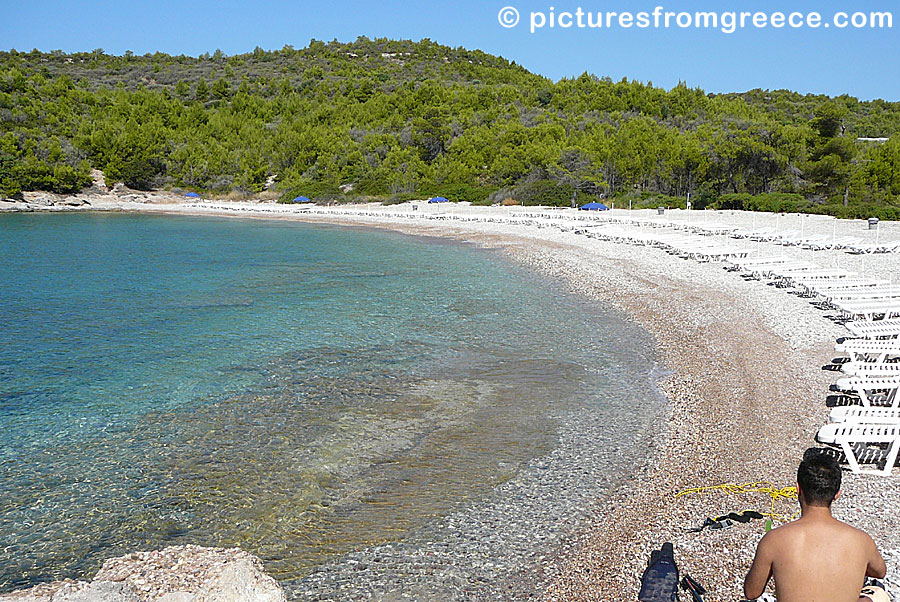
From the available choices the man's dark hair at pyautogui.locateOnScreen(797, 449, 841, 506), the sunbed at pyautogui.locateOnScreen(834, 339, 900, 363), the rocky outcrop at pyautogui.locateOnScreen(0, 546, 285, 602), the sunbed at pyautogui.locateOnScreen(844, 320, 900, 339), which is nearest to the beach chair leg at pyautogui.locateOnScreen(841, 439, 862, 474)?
the sunbed at pyautogui.locateOnScreen(834, 339, 900, 363)

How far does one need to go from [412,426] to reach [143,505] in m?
3.19

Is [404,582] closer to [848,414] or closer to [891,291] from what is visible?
[848,414]

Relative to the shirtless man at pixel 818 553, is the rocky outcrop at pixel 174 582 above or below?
below

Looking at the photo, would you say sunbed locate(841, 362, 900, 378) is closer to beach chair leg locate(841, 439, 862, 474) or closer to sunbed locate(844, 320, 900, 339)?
sunbed locate(844, 320, 900, 339)

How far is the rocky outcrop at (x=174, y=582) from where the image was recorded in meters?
5.00

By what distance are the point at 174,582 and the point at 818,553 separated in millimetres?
4309

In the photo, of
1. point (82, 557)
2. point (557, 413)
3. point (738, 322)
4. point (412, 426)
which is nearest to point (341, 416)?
point (412, 426)

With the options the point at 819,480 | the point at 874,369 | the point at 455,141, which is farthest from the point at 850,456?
the point at 455,141

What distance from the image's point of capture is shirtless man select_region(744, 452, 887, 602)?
10.0 ft

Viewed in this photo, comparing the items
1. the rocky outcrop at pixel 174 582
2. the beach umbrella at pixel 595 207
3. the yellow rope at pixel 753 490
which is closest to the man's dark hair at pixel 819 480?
the yellow rope at pixel 753 490

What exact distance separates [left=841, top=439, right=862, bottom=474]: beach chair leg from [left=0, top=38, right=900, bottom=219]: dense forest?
2806 cm

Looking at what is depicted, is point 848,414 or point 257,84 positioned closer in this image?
point 848,414

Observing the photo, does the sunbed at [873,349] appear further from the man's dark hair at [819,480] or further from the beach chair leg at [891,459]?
the man's dark hair at [819,480]

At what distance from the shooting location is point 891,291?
1327 centimetres
